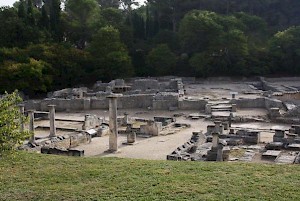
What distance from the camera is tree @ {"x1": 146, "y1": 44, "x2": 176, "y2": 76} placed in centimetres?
5659

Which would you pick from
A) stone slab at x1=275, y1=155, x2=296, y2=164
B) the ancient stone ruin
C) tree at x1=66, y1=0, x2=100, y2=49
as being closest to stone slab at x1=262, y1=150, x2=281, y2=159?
the ancient stone ruin

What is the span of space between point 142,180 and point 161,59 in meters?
44.4

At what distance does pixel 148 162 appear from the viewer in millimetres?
15531

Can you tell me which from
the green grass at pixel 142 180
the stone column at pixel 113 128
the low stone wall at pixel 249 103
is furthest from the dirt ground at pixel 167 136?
the green grass at pixel 142 180

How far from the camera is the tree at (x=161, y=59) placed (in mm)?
56594

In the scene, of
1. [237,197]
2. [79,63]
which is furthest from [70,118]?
[237,197]

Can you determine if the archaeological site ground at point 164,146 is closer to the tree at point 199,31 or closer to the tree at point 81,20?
the tree at point 199,31

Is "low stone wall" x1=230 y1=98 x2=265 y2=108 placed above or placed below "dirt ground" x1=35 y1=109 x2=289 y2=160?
above

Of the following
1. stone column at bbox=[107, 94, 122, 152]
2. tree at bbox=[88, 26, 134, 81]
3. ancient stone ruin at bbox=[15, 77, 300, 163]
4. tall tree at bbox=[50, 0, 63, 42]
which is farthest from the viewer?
tall tree at bbox=[50, 0, 63, 42]

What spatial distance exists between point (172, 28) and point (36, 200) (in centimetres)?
6151

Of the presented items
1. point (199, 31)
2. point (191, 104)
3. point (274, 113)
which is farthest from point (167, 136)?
point (199, 31)

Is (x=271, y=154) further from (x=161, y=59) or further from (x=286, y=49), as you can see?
(x=286, y=49)

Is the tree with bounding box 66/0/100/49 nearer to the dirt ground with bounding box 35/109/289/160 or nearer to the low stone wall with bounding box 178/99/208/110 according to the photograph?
the low stone wall with bounding box 178/99/208/110

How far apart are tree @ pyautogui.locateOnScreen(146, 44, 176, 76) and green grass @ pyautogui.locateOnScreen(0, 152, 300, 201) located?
41597 millimetres
